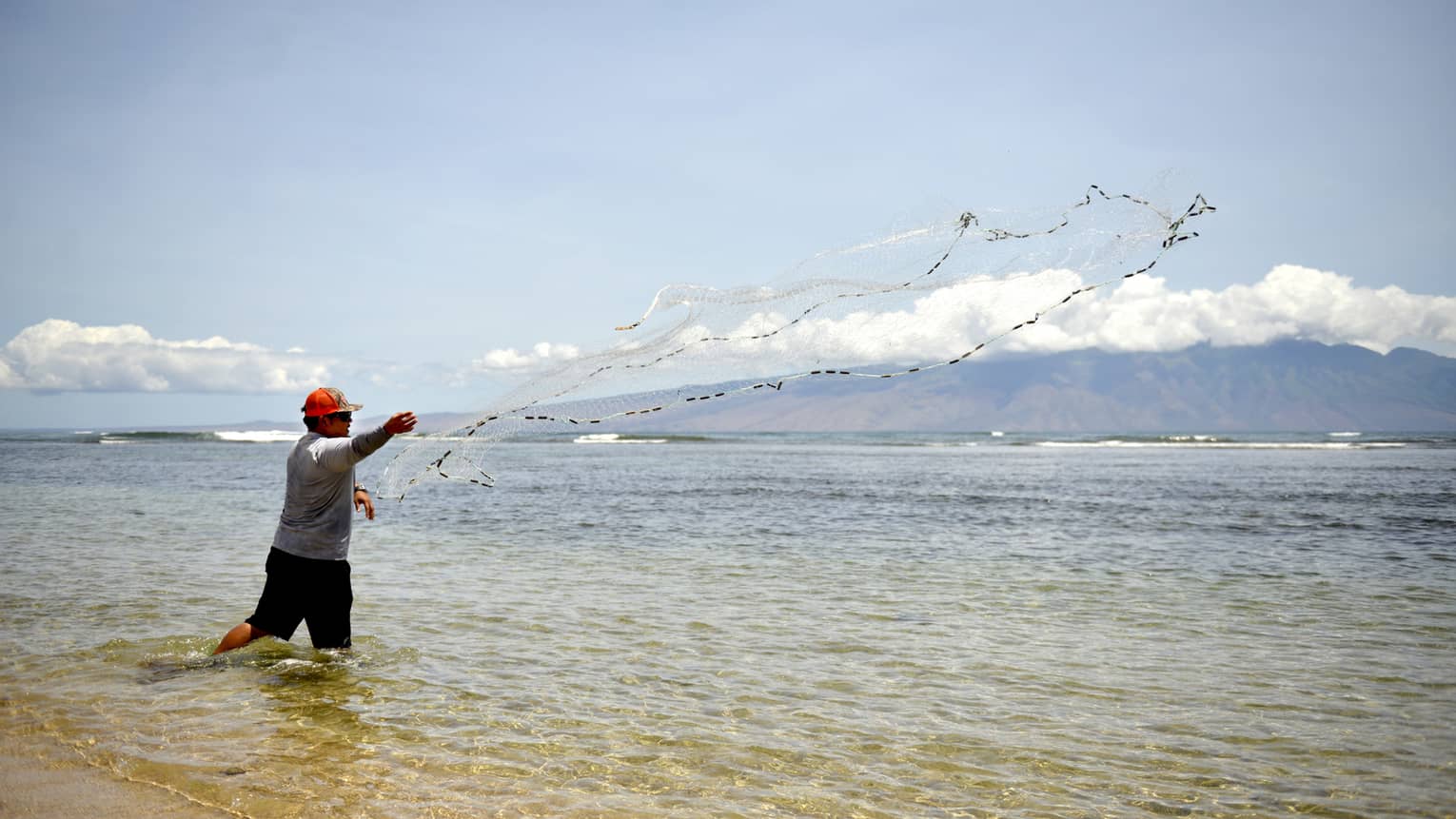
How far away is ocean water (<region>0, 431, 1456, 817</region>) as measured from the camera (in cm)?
470

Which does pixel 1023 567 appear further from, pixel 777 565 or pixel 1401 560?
pixel 1401 560

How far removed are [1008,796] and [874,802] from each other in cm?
67

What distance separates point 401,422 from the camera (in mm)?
5426

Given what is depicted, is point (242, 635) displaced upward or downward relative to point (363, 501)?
downward

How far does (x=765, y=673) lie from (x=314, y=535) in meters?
3.21

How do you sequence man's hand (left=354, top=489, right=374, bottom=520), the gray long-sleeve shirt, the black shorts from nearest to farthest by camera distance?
the gray long-sleeve shirt
the black shorts
man's hand (left=354, top=489, right=374, bottom=520)

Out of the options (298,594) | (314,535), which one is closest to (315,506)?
(314,535)

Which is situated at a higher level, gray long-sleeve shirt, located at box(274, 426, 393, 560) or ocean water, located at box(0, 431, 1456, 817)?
gray long-sleeve shirt, located at box(274, 426, 393, 560)

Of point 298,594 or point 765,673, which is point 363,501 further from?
point 765,673

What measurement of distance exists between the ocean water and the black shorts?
406 mm

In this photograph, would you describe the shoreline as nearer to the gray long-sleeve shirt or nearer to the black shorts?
the black shorts

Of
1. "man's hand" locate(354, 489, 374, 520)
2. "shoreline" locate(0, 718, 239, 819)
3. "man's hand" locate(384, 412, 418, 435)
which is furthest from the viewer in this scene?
"man's hand" locate(354, 489, 374, 520)

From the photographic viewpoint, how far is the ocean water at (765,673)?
470 cm

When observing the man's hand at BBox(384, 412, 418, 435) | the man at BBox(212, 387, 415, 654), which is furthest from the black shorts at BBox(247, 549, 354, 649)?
the man's hand at BBox(384, 412, 418, 435)
